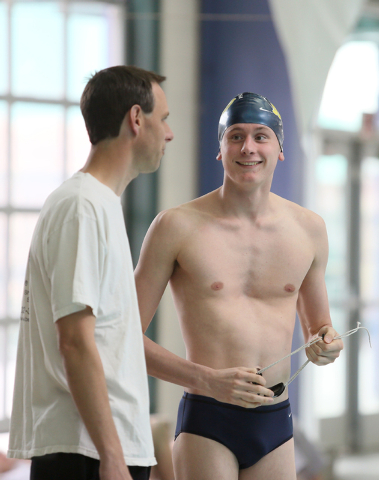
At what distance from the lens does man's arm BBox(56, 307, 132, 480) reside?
0.92 metres

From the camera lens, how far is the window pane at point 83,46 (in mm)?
3230

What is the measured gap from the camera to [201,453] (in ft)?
4.40

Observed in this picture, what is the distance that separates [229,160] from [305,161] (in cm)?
190

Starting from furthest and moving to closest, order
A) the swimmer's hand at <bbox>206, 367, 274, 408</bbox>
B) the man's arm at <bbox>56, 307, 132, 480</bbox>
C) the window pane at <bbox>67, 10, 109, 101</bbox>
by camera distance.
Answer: the window pane at <bbox>67, 10, 109, 101</bbox>
the swimmer's hand at <bbox>206, 367, 274, 408</bbox>
the man's arm at <bbox>56, 307, 132, 480</bbox>

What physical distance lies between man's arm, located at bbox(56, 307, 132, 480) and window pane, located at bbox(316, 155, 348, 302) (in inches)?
119

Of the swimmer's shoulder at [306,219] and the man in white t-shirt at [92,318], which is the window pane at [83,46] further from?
the man in white t-shirt at [92,318]

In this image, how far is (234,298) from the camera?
1.41 metres

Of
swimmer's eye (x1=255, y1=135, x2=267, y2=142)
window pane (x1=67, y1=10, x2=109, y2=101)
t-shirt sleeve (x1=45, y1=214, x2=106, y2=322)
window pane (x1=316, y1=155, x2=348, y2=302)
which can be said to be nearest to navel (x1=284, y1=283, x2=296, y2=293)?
swimmer's eye (x1=255, y1=135, x2=267, y2=142)

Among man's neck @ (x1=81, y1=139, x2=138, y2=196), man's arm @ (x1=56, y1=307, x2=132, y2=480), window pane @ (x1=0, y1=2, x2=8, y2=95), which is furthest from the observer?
window pane @ (x1=0, y1=2, x2=8, y2=95)

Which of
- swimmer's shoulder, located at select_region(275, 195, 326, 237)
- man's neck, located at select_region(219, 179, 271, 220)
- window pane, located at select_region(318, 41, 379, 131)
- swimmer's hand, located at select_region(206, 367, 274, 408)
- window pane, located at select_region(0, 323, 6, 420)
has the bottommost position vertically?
window pane, located at select_region(0, 323, 6, 420)

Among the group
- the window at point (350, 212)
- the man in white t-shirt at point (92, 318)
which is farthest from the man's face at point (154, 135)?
the window at point (350, 212)

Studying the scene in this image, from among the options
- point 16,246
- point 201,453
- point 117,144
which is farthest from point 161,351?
point 16,246

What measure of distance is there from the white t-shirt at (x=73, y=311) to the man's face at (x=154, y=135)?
101mm

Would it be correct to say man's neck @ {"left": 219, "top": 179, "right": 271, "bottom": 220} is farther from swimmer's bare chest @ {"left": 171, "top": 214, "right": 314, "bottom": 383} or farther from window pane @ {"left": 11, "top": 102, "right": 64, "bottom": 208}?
window pane @ {"left": 11, "top": 102, "right": 64, "bottom": 208}
